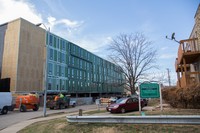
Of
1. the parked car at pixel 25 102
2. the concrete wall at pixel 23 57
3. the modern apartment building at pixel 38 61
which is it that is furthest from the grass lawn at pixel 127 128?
the concrete wall at pixel 23 57

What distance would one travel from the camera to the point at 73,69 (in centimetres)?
4981

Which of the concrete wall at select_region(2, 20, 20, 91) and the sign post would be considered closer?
the sign post

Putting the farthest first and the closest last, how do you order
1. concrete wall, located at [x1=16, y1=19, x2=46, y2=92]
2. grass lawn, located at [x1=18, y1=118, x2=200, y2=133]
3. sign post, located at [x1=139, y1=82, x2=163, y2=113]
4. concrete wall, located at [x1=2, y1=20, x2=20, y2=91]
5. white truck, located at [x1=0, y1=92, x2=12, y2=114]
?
concrete wall, located at [x1=16, y1=19, x2=46, y2=92], concrete wall, located at [x1=2, y1=20, x2=20, y2=91], white truck, located at [x1=0, y1=92, x2=12, y2=114], sign post, located at [x1=139, y1=82, x2=163, y2=113], grass lawn, located at [x1=18, y1=118, x2=200, y2=133]

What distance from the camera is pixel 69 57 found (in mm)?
48375

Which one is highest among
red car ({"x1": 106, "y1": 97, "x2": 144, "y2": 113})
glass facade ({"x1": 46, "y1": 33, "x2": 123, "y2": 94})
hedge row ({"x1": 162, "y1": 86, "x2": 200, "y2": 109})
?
glass facade ({"x1": 46, "y1": 33, "x2": 123, "y2": 94})

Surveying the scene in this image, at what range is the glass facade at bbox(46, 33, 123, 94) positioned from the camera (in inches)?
1625

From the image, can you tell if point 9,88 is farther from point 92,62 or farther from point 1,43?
point 92,62

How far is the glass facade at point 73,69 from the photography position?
4126cm

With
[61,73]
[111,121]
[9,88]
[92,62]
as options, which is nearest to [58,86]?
[61,73]

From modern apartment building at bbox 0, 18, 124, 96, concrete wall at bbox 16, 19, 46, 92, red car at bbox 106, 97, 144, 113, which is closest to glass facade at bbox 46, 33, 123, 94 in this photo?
modern apartment building at bbox 0, 18, 124, 96

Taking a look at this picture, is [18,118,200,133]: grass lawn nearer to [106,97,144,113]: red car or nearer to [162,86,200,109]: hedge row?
[162,86,200,109]: hedge row

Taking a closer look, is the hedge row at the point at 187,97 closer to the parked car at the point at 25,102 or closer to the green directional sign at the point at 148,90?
the green directional sign at the point at 148,90

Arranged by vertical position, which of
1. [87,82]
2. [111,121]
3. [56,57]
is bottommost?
[111,121]

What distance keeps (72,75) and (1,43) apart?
17.8 m
